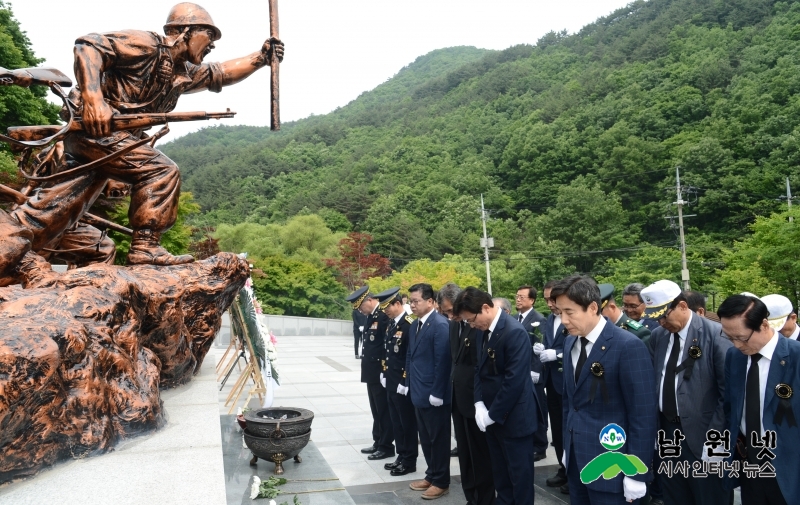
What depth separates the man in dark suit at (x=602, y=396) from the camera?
2822 millimetres

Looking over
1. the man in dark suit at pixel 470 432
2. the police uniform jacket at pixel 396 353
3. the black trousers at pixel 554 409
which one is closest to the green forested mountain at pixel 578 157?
the black trousers at pixel 554 409

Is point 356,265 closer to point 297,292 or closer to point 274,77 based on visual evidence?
point 297,292

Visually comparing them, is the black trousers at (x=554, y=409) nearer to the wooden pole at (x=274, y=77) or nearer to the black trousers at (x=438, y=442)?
the black trousers at (x=438, y=442)

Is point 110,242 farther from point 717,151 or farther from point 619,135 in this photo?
point 619,135

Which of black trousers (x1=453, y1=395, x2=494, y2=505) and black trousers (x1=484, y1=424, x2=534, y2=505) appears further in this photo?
black trousers (x1=453, y1=395, x2=494, y2=505)

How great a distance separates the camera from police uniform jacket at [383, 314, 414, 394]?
19.1ft

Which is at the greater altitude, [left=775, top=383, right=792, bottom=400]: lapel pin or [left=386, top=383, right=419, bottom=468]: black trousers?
[left=775, top=383, right=792, bottom=400]: lapel pin

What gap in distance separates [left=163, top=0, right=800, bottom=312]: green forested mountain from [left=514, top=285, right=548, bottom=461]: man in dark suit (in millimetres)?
15474

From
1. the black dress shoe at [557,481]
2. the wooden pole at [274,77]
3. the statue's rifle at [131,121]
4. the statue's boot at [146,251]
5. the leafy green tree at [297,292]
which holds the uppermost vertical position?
the wooden pole at [274,77]

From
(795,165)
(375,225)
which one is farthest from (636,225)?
(375,225)

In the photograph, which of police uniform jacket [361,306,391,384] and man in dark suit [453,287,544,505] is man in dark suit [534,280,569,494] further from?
police uniform jacket [361,306,391,384]

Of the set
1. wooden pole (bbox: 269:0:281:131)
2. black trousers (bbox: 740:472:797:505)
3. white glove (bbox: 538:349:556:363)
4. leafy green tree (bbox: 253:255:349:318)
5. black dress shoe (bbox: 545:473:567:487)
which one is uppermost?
wooden pole (bbox: 269:0:281:131)

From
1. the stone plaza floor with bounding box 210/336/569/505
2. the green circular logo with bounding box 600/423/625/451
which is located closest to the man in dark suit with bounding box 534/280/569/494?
the stone plaza floor with bounding box 210/336/569/505

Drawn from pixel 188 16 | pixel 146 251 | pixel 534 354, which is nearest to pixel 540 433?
pixel 534 354
